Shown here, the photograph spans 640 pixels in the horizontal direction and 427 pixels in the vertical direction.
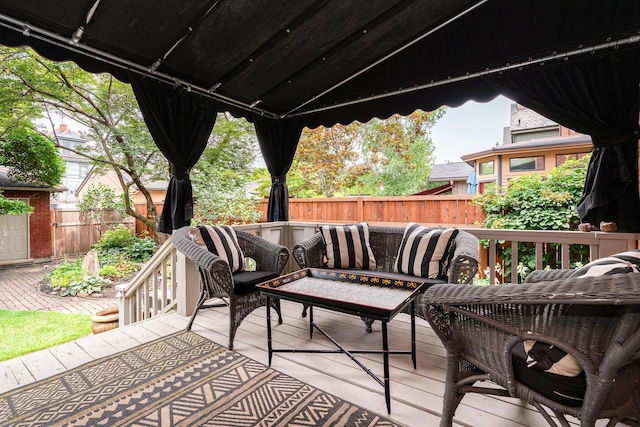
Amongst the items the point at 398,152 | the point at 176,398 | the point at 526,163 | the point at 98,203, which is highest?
the point at 398,152

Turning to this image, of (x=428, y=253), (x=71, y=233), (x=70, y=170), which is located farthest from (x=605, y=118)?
(x=70, y=170)

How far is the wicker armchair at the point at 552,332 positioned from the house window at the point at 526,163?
6252 mm

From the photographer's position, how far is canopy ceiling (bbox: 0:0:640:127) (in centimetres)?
224

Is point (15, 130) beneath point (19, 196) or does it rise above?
above

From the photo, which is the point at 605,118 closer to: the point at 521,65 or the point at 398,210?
the point at 521,65

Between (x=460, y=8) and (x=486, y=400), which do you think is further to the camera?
(x=460, y=8)

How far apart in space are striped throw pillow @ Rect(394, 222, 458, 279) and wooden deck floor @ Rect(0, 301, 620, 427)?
52 centimetres

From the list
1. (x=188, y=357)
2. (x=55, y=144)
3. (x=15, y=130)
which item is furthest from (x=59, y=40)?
(x=55, y=144)

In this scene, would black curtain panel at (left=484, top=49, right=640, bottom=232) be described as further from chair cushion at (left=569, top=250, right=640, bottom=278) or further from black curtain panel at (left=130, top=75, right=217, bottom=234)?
black curtain panel at (left=130, top=75, right=217, bottom=234)

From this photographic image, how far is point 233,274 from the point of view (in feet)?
8.91

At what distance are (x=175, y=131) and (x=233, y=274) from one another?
5.14 ft

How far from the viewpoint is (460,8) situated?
9.45 ft

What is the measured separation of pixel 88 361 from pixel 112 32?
242 cm

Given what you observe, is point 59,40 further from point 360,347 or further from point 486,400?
point 486,400
